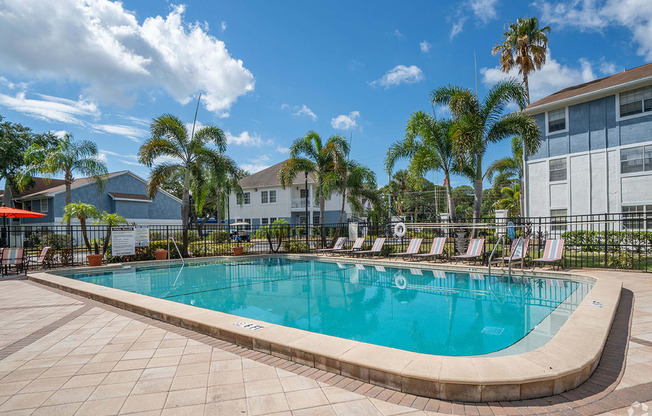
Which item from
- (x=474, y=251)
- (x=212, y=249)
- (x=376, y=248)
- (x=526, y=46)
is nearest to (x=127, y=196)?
(x=212, y=249)

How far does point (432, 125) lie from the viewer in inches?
583

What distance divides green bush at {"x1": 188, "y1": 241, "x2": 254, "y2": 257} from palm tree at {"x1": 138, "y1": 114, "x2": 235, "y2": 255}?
0.78m

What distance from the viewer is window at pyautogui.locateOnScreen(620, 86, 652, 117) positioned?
15.9 meters

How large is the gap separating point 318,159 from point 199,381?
57.5 ft

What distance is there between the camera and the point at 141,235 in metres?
14.6

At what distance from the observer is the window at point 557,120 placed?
18.7 m

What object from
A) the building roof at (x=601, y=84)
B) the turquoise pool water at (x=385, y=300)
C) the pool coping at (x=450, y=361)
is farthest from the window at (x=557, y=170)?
the pool coping at (x=450, y=361)

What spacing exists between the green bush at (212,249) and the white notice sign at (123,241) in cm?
296

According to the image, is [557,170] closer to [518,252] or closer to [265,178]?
[518,252]

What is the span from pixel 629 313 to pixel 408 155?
38.3 feet

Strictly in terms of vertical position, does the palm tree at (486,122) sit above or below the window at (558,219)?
above

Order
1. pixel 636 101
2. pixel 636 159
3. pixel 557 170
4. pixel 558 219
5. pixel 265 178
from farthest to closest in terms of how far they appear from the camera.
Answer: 1. pixel 265 178
2. pixel 557 170
3. pixel 558 219
4. pixel 636 101
5. pixel 636 159

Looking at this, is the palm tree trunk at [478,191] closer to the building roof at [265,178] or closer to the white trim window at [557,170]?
the white trim window at [557,170]

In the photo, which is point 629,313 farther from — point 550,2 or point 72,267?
point 550,2
